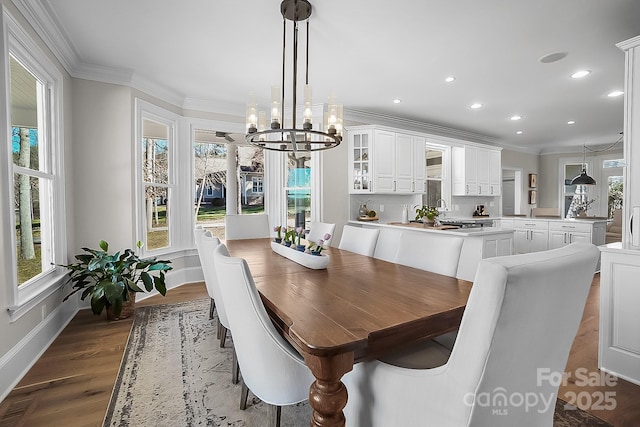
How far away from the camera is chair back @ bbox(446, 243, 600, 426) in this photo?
0.80m

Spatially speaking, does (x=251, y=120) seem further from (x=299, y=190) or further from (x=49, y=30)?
(x=299, y=190)

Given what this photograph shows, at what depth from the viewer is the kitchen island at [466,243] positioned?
7.00 ft

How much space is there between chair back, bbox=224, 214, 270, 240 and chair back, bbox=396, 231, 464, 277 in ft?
7.32

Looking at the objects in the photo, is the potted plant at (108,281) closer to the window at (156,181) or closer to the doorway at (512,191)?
the window at (156,181)

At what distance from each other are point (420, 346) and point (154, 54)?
3.43 metres

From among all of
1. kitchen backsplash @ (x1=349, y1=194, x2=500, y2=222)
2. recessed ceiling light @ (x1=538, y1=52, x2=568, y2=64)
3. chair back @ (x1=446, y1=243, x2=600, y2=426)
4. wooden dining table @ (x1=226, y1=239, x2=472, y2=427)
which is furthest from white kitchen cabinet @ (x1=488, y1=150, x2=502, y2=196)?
chair back @ (x1=446, y1=243, x2=600, y2=426)

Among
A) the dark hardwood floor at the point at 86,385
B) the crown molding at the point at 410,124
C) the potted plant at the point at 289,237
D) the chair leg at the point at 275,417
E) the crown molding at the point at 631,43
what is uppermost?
the crown molding at the point at 410,124

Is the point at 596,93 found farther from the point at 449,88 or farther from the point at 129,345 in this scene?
the point at 129,345

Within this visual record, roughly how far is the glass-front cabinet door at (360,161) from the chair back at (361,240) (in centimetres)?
191

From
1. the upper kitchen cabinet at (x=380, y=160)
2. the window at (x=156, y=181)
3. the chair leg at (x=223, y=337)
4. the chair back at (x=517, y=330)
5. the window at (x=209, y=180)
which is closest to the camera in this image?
the chair back at (x=517, y=330)

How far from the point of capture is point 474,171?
245 inches

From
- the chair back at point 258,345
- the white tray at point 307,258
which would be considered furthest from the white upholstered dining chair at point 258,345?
the white tray at point 307,258

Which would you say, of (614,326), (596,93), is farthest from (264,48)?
(596,93)

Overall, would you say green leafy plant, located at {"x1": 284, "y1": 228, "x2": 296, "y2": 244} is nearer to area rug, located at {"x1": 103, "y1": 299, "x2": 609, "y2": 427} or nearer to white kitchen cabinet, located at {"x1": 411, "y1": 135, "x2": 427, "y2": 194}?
area rug, located at {"x1": 103, "y1": 299, "x2": 609, "y2": 427}
